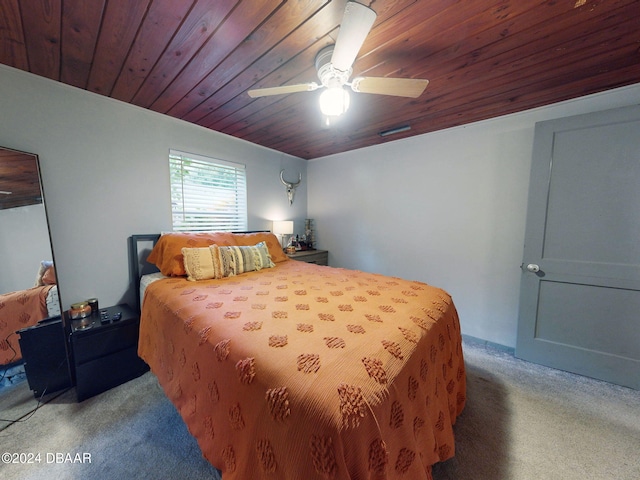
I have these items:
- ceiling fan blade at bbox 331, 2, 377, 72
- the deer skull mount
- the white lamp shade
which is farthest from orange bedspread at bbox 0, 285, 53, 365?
the deer skull mount

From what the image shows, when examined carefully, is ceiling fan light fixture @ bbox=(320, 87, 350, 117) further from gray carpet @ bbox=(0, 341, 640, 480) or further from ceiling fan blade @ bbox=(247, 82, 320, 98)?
gray carpet @ bbox=(0, 341, 640, 480)

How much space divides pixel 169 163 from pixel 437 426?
3.10 metres

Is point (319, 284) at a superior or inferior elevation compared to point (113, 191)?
inferior

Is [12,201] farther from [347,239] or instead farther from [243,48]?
[347,239]

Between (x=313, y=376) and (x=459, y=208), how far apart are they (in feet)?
8.35

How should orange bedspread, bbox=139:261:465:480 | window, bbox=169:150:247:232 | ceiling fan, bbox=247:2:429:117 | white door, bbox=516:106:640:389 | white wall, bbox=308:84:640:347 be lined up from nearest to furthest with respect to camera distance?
orange bedspread, bbox=139:261:465:480
ceiling fan, bbox=247:2:429:117
white door, bbox=516:106:640:389
white wall, bbox=308:84:640:347
window, bbox=169:150:247:232

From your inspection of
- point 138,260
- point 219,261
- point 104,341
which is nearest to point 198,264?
point 219,261

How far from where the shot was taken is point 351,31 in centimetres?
99

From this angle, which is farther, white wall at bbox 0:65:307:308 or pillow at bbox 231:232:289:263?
pillow at bbox 231:232:289:263

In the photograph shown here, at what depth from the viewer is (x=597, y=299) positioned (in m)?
1.89

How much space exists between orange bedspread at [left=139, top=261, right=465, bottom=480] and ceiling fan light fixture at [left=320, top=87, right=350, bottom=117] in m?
1.19

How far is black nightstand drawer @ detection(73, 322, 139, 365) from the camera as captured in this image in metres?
1.63

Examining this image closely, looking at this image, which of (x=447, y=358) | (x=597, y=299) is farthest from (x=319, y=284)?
(x=597, y=299)

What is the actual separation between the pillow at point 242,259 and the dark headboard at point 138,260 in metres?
0.73
